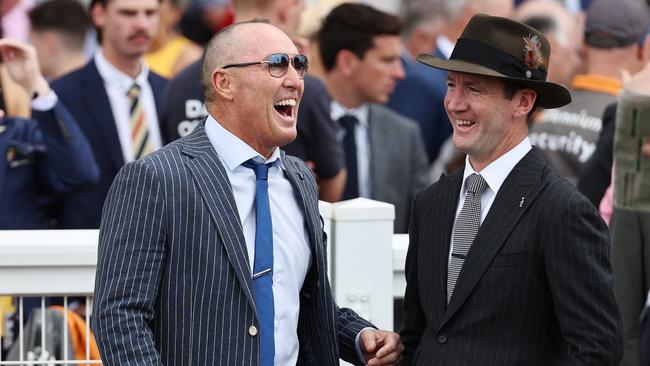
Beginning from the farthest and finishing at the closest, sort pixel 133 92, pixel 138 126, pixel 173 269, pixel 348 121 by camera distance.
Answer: pixel 348 121 < pixel 133 92 < pixel 138 126 < pixel 173 269

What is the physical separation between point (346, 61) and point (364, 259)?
10.6 feet

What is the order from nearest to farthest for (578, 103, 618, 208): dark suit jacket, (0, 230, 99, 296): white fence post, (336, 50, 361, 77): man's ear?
(0, 230, 99, 296): white fence post
(578, 103, 618, 208): dark suit jacket
(336, 50, 361, 77): man's ear

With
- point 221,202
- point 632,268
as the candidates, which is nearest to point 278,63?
point 221,202

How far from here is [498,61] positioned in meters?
3.78

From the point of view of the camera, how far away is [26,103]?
6660 millimetres

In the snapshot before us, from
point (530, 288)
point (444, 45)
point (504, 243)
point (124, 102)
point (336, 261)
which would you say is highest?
point (444, 45)

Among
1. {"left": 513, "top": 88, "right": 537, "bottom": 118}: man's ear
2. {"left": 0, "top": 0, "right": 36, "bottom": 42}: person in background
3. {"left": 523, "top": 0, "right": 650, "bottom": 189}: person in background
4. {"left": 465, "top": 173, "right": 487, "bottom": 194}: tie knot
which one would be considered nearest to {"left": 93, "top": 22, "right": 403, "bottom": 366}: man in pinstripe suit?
{"left": 465, "top": 173, "right": 487, "bottom": 194}: tie knot

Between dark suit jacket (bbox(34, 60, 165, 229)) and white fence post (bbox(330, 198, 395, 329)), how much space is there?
2261 mm

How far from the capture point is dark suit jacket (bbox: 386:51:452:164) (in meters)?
9.00

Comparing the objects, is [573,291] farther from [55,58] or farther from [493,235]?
[55,58]

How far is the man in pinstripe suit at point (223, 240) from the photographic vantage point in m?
3.48

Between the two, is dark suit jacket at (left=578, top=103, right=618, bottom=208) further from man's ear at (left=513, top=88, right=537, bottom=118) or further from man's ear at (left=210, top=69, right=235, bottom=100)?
man's ear at (left=210, top=69, right=235, bottom=100)

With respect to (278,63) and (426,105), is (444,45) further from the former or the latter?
(278,63)

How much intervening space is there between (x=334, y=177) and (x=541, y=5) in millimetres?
3711
